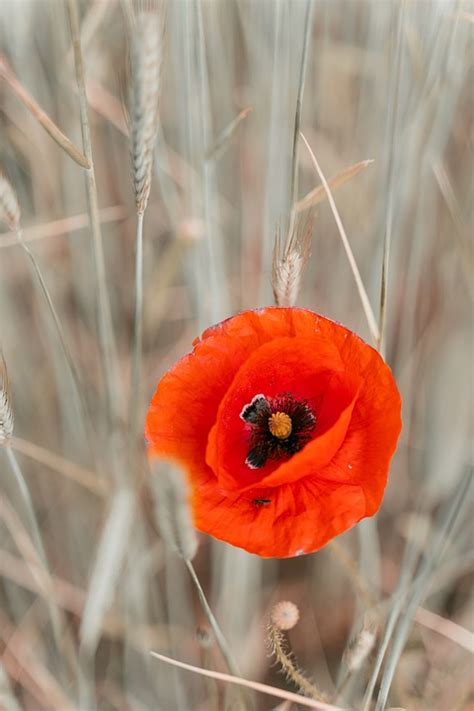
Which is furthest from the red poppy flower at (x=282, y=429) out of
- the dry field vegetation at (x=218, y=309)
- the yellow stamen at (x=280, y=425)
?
the dry field vegetation at (x=218, y=309)

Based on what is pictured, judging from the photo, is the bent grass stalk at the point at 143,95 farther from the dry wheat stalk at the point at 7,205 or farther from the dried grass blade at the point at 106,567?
the dried grass blade at the point at 106,567

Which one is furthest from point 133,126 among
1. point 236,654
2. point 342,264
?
point 236,654

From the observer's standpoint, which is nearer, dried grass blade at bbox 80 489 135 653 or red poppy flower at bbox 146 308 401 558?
red poppy flower at bbox 146 308 401 558

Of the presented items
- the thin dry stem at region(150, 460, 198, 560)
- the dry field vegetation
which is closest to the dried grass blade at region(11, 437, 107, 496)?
the dry field vegetation

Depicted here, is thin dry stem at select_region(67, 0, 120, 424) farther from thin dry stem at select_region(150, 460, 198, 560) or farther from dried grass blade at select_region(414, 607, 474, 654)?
dried grass blade at select_region(414, 607, 474, 654)

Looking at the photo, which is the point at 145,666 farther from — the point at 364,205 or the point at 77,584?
the point at 364,205

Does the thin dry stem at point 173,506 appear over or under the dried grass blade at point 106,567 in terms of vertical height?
over

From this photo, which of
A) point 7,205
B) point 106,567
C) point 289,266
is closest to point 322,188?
point 289,266

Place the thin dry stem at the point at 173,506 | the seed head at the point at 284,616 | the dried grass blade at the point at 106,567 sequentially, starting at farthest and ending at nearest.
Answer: the dried grass blade at the point at 106,567
the seed head at the point at 284,616
the thin dry stem at the point at 173,506
